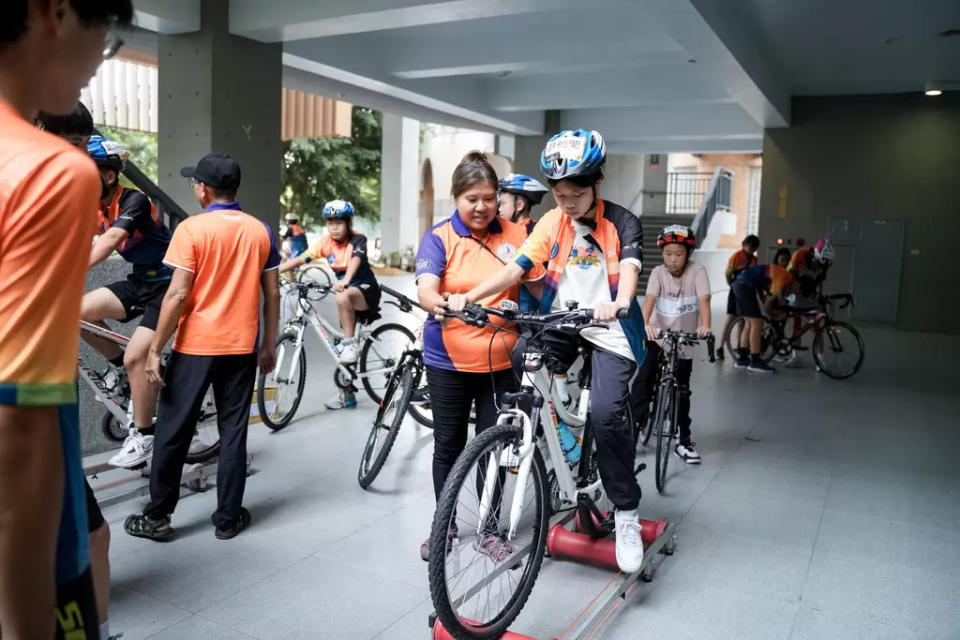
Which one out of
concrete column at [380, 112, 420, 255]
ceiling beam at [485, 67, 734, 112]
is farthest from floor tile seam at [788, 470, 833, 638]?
concrete column at [380, 112, 420, 255]

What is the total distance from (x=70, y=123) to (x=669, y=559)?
306 cm

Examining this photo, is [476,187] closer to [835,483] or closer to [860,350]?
[835,483]

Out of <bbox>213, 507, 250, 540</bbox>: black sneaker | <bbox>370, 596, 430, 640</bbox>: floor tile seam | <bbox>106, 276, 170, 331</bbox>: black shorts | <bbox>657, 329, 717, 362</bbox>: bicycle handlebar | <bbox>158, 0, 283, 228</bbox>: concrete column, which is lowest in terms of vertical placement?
<bbox>370, 596, 430, 640</bbox>: floor tile seam

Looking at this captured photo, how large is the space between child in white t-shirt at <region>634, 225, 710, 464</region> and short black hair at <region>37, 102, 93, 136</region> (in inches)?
131

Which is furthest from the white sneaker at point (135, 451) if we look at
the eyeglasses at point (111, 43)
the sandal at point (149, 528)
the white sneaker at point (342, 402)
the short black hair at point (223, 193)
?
the eyeglasses at point (111, 43)

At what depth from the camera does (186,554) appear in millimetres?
3391

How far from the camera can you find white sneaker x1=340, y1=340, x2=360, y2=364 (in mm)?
5895

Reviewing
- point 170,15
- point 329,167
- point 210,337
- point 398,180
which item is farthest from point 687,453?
point 329,167

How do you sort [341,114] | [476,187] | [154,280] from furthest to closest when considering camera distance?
1. [341,114]
2. [154,280]
3. [476,187]

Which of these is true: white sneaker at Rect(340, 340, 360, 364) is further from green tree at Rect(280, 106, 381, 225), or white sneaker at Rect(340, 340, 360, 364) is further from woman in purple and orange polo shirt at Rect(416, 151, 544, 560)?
green tree at Rect(280, 106, 381, 225)

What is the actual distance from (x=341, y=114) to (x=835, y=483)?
1404 centimetres

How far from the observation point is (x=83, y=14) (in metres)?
0.91

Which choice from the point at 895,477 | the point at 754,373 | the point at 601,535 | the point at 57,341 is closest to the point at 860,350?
the point at 754,373

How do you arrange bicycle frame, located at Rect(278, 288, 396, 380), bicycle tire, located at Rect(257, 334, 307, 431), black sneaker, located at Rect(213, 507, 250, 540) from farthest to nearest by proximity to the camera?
1. bicycle frame, located at Rect(278, 288, 396, 380)
2. bicycle tire, located at Rect(257, 334, 307, 431)
3. black sneaker, located at Rect(213, 507, 250, 540)
